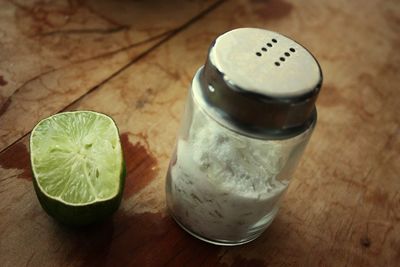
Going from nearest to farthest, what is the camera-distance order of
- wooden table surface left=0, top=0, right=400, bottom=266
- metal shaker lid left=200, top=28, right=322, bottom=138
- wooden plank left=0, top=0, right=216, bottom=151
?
metal shaker lid left=200, top=28, right=322, bottom=138 < wooden table surface left=0, top=0, right=400, bottom=266 < wooden plank left=0, top=0, right=216, bottom=151

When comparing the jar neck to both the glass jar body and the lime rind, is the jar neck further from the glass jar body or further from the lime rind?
the lime rind

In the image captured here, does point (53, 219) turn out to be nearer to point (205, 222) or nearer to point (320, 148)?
point (205, 222)

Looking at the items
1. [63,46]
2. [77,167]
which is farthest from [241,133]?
[63,46]

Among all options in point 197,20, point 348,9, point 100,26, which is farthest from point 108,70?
point 348,9

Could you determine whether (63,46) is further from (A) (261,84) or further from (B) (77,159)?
(A) (261,84)

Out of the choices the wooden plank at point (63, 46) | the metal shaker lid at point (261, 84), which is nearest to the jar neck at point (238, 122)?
the metal shaker lid at point (261, 84)

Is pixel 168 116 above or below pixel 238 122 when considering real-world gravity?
below

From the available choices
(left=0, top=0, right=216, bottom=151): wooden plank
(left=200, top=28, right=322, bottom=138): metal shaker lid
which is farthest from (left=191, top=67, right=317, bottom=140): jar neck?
(left=0, top=0, right=216, bottom=151): wooden plank
